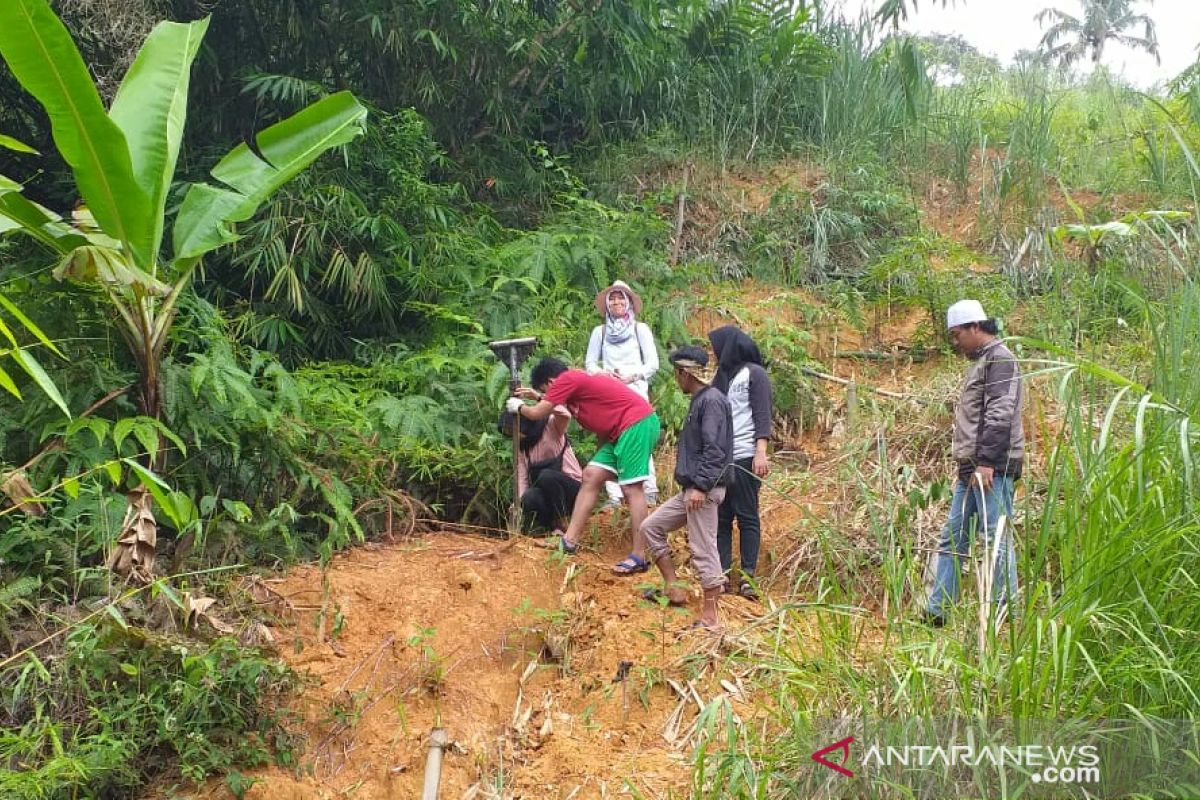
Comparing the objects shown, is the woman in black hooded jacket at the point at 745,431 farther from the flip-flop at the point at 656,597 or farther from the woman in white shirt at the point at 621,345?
the woman in white shirt at the point at 621,345

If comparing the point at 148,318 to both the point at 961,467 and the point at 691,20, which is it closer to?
the point at 961,467

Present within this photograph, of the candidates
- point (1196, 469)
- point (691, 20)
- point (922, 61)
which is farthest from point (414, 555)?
point (922, 61)

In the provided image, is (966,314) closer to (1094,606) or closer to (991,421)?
(991,421)

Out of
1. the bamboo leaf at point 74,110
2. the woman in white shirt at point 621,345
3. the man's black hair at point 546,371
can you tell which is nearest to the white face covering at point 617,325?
the woman in white shirt at point 621,345

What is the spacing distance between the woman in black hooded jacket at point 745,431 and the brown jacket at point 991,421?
110 centimetres

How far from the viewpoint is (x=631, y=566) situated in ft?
17.4

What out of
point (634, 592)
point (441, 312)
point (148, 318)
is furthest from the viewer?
point (441, 312)

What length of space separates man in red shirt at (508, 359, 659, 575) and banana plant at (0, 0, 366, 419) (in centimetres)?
178

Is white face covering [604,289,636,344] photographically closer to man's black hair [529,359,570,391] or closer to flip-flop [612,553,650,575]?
man's black hair [529,359,570,391]

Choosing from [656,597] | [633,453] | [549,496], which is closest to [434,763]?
[656,597]

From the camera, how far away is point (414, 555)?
5.41 meters

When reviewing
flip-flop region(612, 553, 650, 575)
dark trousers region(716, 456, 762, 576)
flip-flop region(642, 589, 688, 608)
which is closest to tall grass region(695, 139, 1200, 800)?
flip-flop region(642, 589, 688, 608)

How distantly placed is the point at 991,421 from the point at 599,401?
2.05 meters

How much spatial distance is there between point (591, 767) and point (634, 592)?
4.34 feet
